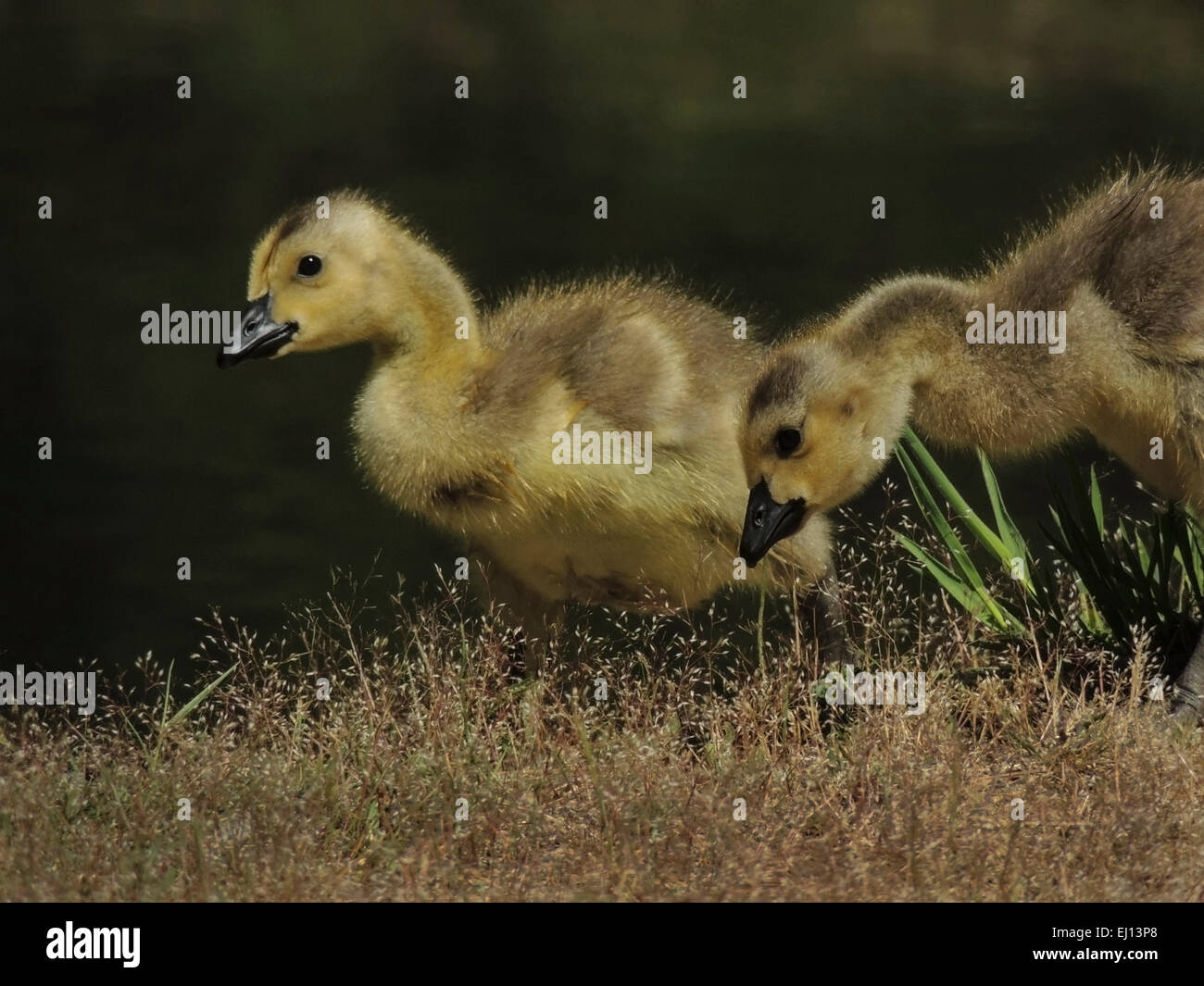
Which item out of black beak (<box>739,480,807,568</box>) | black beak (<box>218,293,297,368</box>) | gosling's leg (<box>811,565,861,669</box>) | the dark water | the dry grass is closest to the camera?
the dry grass

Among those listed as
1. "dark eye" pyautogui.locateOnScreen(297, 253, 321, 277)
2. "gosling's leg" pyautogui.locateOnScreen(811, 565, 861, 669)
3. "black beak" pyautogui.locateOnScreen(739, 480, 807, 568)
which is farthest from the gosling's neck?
"gosling's leg" pyautogui.locateOnScreen(811, 565, 861, 669)

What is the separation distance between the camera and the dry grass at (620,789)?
2.89 m

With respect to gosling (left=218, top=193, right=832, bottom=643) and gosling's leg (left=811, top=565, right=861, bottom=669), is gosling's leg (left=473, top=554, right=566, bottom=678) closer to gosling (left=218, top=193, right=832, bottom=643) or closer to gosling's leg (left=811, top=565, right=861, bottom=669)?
gosling (left=218, top=193, right=832, bottom=643)

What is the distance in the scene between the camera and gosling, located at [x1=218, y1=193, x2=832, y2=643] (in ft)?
12.1

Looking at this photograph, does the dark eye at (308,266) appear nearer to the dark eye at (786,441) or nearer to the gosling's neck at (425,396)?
the gosling's neck at (425,396)

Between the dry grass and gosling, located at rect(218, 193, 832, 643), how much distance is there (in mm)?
202

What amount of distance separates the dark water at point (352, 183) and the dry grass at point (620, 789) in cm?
205

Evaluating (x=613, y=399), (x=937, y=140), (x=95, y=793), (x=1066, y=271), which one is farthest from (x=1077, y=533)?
(x=937, y=140)

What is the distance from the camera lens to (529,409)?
368cm

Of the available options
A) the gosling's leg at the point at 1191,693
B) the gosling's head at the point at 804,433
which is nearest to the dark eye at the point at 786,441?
the gosling's head at the point at 804,433

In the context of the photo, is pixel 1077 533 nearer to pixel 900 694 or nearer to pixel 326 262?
pixel 900 694

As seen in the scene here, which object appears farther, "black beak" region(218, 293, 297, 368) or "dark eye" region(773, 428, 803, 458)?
"black beak" region(218, 293, 297, 368)

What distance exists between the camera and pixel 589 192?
6211 millimetres

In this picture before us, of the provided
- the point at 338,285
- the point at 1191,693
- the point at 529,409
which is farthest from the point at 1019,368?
Result: the point at 338,285
